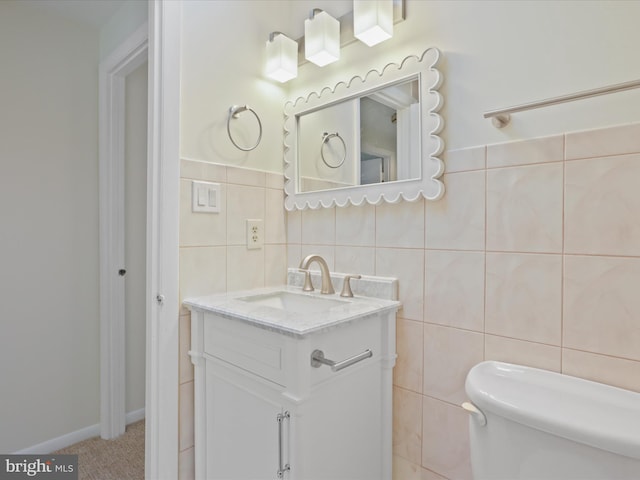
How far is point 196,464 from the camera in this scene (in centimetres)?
125

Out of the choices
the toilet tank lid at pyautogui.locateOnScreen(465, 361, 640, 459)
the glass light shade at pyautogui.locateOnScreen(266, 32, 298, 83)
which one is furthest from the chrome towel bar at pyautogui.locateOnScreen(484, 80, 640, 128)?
the glass light shade at pyautogui.locateOnScreen(266, 32, 298, 83)

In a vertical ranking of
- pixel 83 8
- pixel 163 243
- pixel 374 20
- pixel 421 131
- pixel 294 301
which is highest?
pixel 83 8

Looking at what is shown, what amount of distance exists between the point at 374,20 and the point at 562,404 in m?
1.24

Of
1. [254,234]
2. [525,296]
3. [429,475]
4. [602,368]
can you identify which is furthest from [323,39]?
[429,475]

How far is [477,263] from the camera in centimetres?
107

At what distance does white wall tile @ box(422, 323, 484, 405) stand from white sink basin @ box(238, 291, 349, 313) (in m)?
0.34

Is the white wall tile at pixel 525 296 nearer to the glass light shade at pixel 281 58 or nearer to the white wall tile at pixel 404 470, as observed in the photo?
the white wall tile at pixel 404 470

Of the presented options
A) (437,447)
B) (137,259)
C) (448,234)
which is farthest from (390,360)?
(137,259)

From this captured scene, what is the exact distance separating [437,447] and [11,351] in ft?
6.35

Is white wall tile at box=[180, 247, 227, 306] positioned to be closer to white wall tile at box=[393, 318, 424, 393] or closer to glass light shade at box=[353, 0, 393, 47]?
white wall tile at box=[393, 318, 424, 393]

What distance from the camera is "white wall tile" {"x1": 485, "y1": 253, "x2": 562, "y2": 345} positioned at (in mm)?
950

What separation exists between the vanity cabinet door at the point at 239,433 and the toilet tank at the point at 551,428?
51cm

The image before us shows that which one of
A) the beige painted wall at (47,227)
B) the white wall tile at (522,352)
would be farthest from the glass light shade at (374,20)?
the beige painted wall at (47,227)

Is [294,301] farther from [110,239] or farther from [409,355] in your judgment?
[110,239]
